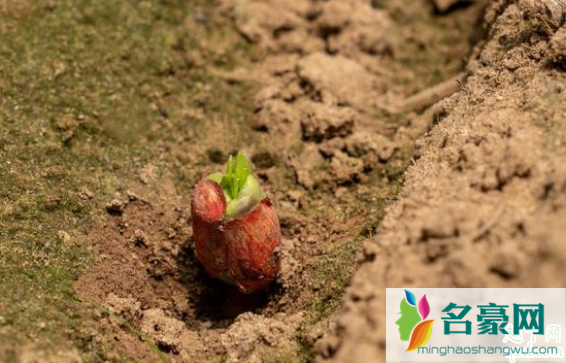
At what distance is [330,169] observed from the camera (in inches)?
115

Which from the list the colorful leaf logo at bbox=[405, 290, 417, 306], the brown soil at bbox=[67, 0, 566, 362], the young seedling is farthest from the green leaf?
the colorful leaf logo at bbox=[405, 290, 417, 306]

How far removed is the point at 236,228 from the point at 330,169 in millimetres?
653

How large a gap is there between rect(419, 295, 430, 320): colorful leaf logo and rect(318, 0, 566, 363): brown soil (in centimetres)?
6

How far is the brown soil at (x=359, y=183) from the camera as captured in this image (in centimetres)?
197

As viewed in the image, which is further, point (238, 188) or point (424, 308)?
point (238, 188)

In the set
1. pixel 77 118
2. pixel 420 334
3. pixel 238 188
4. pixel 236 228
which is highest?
pixel 77 118

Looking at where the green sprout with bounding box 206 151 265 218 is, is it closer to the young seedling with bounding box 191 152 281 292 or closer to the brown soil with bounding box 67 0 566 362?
the young seedling with bounding box 191 152 281 292

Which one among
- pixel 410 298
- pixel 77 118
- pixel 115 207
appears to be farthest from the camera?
pixel 77 118

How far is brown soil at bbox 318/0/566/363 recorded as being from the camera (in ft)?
6.16

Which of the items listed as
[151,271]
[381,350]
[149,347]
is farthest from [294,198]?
[381,350]

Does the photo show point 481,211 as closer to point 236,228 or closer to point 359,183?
point 236,228

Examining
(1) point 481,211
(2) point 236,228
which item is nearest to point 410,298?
(1) point 481,211

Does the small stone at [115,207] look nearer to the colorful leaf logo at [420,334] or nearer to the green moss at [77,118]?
the green moss at [77,118]

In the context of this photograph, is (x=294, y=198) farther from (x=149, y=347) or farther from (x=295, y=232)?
(x=149, y=347)
